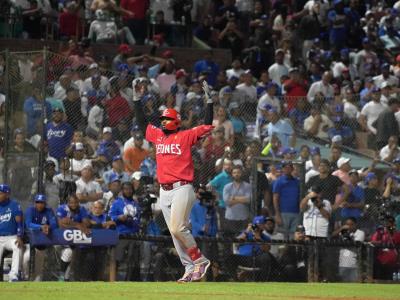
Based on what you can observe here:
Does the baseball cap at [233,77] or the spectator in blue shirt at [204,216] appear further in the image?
the baseball cap at [233,77]

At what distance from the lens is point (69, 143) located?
→ 18.5 meters

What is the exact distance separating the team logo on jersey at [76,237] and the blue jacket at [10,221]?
649mm

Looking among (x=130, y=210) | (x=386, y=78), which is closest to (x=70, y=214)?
(x=130, y=210)

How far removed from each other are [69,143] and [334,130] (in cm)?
481

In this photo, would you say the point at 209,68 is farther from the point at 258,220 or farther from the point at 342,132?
the point at 258,220

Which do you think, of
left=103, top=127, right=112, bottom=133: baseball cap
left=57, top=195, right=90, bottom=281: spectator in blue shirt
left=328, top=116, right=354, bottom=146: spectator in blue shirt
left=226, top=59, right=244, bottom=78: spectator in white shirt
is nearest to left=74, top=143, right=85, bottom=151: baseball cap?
left=103, top=127, right=112, bottom=133: baseball cap

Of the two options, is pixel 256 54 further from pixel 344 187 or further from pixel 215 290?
pixel 215 290

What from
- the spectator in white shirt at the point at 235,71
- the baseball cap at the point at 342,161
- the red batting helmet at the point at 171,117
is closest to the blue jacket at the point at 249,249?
the baseball cap at the point at 342,161

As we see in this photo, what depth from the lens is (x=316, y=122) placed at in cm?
2047

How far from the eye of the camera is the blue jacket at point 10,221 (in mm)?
17328

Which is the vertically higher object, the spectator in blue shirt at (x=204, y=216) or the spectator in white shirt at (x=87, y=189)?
the spectator in white shirt at (x=87, y=189)

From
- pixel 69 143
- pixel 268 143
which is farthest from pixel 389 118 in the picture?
pixel 69 143

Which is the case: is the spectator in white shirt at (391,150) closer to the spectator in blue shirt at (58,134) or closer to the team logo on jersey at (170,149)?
the spectator in blue shirt at (58,134)

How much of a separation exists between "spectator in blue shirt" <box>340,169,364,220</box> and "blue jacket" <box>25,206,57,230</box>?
5.14 m
